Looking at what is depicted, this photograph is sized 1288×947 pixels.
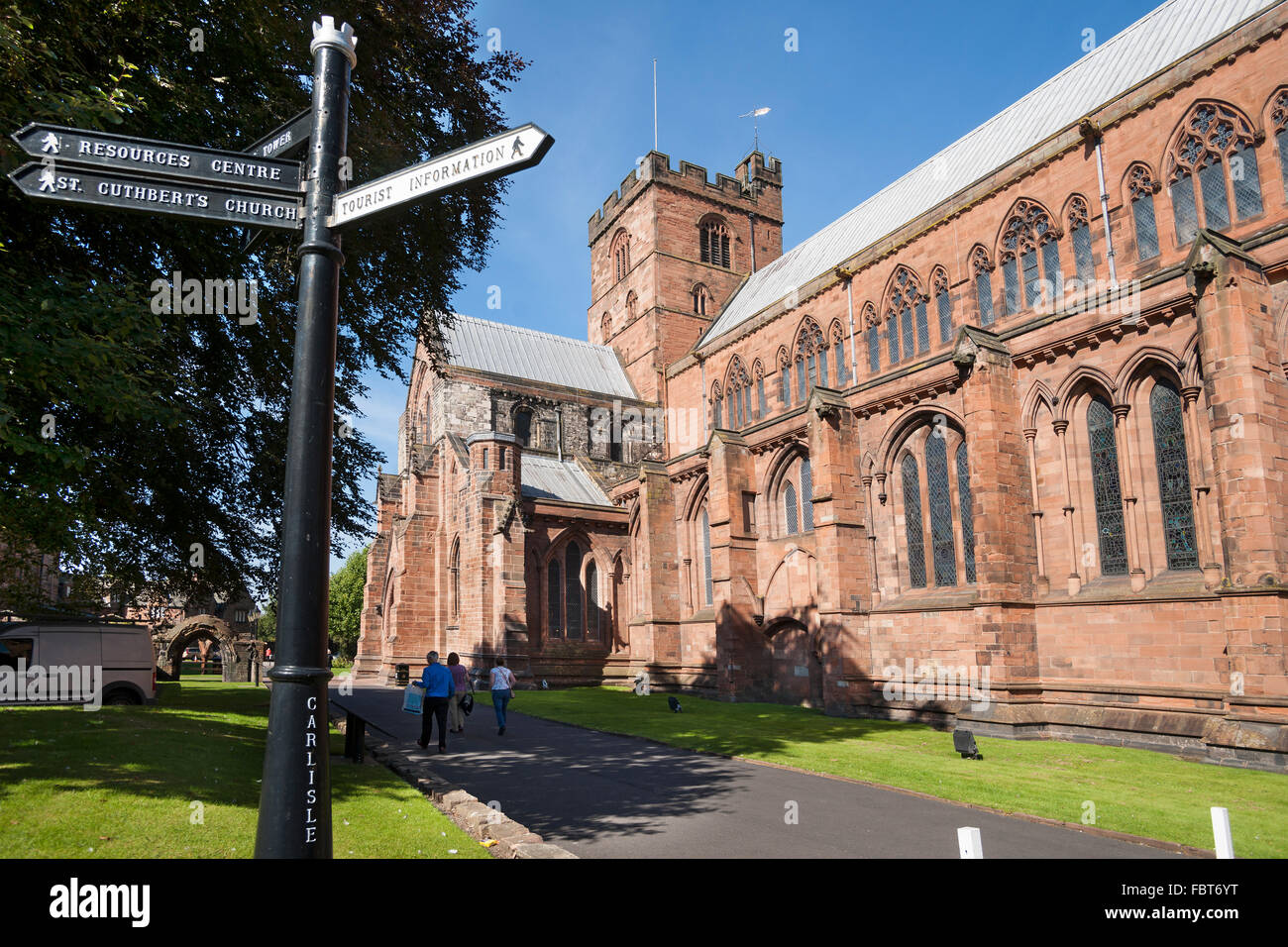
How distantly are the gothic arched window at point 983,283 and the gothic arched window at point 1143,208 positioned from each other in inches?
154

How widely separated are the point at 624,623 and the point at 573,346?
17545 millimetres

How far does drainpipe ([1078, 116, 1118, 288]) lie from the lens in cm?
1811

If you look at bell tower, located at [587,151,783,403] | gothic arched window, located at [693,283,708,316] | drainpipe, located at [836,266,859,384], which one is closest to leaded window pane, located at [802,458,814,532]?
drainpipe, located at [836,266,859,384]

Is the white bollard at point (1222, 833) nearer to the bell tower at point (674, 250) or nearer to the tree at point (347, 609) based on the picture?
the bell tower at point (674, 250)

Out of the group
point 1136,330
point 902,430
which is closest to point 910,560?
point 902,430

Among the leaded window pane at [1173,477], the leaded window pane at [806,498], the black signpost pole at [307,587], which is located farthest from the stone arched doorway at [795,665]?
the black signpost pole at [307,587]

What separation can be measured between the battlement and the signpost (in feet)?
136

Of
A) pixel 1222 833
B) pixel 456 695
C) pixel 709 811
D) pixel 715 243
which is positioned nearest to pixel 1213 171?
pixel 1222 833

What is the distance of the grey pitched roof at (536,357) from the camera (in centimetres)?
3981

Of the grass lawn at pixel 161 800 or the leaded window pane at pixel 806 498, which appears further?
the leaded window pane at pixel 806 498

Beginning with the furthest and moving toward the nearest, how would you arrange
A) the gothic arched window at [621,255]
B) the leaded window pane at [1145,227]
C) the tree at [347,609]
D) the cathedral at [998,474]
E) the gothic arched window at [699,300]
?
the tree at [347,609] → the gothic arched window at [621,255] → the gothic arched window at [699,300] → the leaded window pane at [1145,227] → the cathedral at [998,474]

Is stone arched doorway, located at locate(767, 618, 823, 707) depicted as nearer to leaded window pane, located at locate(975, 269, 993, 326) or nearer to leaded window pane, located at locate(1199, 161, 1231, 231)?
leaded window pane, located at locate(975, 269, 993, 326)

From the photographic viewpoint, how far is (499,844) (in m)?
6.40

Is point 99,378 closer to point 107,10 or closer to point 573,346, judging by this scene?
point 107,10
